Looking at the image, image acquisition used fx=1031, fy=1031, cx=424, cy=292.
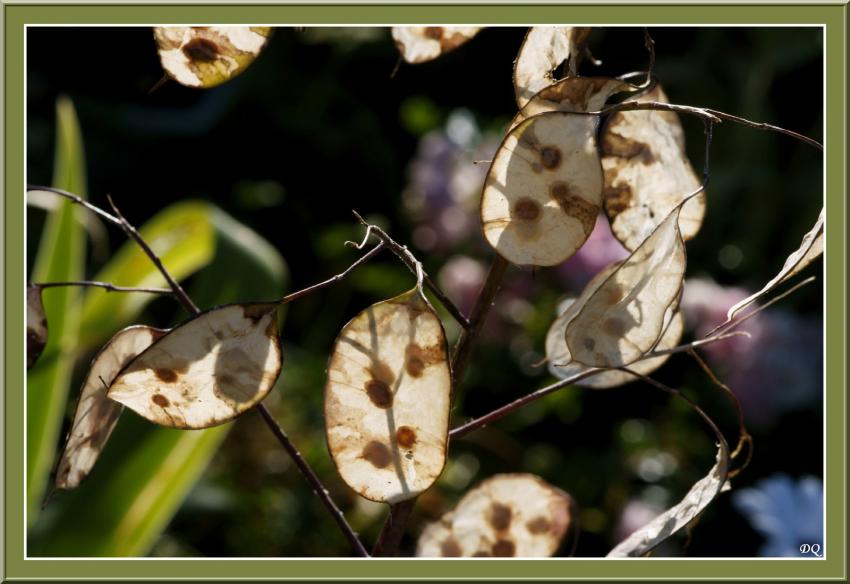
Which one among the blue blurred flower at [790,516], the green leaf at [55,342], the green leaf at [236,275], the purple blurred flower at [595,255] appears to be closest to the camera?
the blue blurred flower at [790,516]

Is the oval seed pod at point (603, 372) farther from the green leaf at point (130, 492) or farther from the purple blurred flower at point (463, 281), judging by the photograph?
the purple blurred flower at point (463, 281)

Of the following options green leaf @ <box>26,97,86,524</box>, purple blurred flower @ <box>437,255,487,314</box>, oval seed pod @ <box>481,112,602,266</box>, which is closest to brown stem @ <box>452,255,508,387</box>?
oval seed pod @ <box>481,112,602,266</box>

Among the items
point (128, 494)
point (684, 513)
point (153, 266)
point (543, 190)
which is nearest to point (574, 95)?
point (543, 190)

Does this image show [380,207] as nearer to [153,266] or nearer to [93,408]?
[153,266]

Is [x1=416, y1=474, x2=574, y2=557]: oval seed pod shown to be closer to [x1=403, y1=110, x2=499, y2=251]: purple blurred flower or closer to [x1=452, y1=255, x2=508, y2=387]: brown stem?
[x1=452, y1=255, x2=508, y2=387]: brown stem

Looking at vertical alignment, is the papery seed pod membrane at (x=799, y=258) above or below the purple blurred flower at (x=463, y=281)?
above

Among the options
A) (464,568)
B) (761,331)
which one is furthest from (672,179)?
(761,331)

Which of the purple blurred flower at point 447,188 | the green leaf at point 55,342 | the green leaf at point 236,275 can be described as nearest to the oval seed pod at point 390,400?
the green leaf at point 55,342
